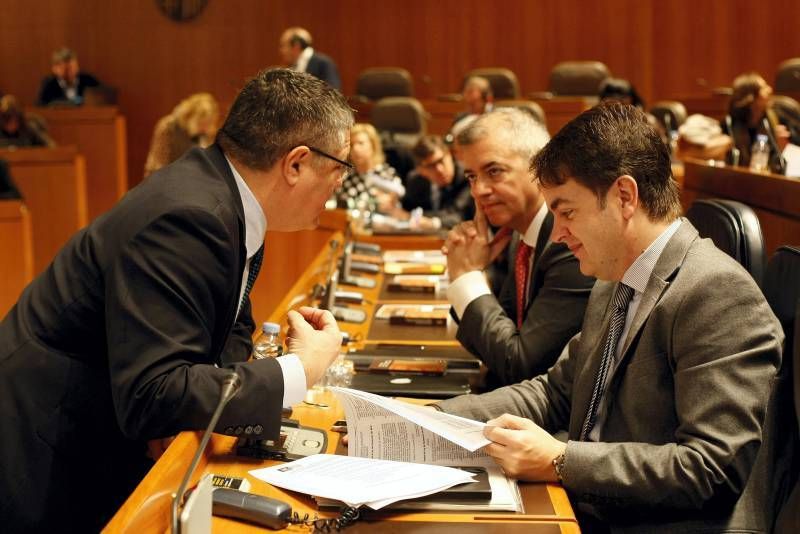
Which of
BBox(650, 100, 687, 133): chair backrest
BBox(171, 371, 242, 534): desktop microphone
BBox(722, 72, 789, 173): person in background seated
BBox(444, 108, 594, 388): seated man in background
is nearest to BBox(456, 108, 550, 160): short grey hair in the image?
BBox(444, 108, 594, 388): seated man in background

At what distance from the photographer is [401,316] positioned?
12.3 ft

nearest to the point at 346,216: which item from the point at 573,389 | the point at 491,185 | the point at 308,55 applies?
the point at 491,185

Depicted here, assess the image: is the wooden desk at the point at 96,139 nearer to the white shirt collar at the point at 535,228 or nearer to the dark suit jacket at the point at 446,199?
the dark suit jacket at the point at 446,199

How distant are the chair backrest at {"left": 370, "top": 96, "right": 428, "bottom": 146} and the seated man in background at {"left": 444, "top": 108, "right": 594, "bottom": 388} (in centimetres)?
615

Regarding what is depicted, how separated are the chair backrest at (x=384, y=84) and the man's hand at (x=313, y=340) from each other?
31.0 ft

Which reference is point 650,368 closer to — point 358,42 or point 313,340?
point 313,340

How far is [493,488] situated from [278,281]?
4719 millimetres

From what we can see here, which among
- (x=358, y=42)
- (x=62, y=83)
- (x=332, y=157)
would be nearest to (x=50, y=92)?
(x=62, y=83)

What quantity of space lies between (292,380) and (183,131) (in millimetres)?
6591

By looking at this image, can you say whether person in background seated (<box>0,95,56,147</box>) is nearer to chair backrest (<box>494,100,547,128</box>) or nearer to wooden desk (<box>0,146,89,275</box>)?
wooden desk (<box>0,146,89,275</box>)

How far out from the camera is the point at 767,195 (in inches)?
128

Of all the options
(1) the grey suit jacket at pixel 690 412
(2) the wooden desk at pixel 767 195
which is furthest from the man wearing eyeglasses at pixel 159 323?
(2) the wooden desk at pixel 767 195

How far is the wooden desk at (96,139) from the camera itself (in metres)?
10.4

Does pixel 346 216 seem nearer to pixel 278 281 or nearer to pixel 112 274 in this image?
pixel 278 281
